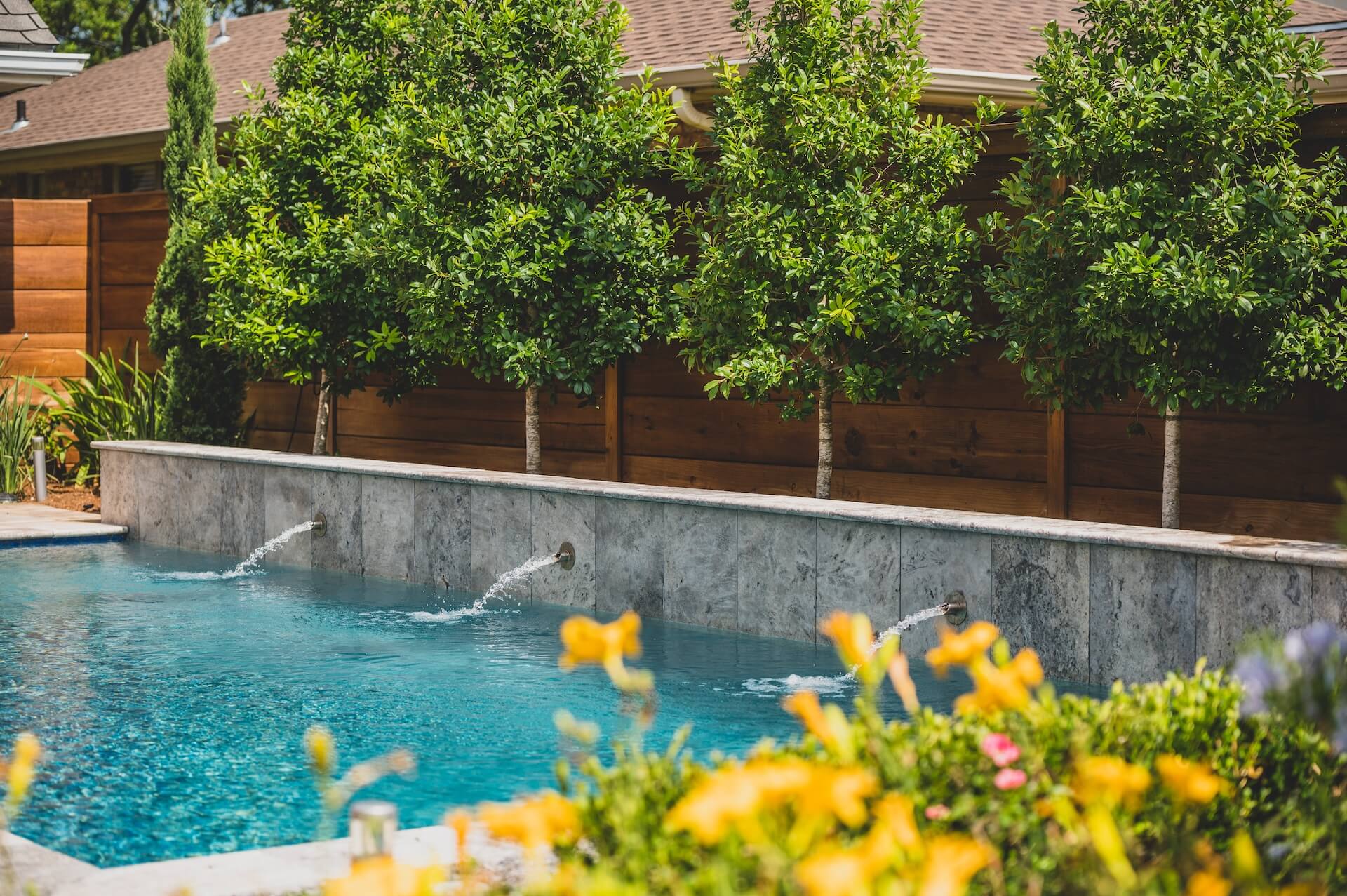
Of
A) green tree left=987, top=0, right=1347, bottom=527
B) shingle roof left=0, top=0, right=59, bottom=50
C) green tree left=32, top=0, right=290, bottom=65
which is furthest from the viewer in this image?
green tree left=32, top=0, right=290, bottom=65

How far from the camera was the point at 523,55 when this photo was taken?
11.6 metres

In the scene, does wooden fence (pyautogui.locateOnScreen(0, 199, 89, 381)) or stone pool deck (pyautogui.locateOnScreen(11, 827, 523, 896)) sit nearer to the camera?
stone pool deck (pyautogui.locateOnScreen(11, 827, 523, 896))

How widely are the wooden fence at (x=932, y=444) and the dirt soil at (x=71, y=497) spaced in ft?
8.15

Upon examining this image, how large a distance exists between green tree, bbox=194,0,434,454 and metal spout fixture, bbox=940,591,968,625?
224 inches

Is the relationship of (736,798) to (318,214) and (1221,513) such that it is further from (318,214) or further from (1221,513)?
(318,214)

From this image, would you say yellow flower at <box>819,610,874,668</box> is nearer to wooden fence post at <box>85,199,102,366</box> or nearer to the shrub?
the shrub

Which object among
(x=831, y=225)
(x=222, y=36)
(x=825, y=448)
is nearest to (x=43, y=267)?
(x=222, y=36)

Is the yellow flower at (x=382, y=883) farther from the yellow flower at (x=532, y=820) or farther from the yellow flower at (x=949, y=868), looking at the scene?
the yellow flower at (x=949, y=868)

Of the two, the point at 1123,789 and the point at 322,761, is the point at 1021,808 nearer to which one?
the point at 1123,789

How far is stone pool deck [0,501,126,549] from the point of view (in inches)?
510

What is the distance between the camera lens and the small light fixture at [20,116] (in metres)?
22.9

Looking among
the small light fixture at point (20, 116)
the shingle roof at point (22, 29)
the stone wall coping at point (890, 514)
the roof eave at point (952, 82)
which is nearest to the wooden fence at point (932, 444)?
the stone wall coping at point (890, 514)

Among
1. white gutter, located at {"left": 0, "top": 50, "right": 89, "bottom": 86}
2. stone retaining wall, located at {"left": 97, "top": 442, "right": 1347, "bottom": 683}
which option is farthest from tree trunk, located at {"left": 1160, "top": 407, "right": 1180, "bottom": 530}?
white gutter, located at {"left": 0, "top": 50, "right": 89, "bottom": 86}

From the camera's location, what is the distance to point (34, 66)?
15.8m
